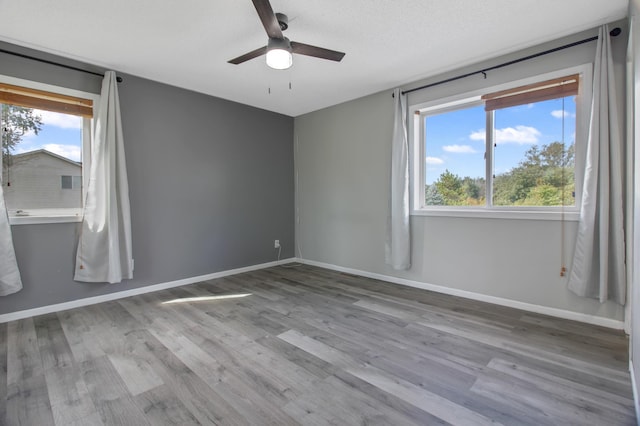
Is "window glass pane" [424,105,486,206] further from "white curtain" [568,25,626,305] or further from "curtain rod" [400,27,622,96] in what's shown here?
"white curtain" [568,25,626,305]

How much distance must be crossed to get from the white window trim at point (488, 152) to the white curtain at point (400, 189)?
Result: 0.09 meters

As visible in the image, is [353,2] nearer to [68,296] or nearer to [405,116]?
[405,116]

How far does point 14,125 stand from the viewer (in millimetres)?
2830

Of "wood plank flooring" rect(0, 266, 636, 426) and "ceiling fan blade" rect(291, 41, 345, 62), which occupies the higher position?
"ceiling fan blade" rect(291, 41, 345, 62)

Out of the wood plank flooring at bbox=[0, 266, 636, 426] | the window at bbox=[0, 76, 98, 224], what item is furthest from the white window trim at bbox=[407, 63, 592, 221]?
the window at bbox=[0, 76, 98, 224]

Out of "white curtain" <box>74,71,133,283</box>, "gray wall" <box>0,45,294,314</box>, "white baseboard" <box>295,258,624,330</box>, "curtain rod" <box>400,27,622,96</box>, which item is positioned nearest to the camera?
"curtain rod" <box>400,27,622,96</box>

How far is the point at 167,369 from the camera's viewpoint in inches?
76.5

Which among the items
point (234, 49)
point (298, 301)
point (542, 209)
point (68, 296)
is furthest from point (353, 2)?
point (68, 296)

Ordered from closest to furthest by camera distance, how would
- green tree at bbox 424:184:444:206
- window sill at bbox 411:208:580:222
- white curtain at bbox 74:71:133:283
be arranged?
window sill at bbox 411:208:580:222 < white curtain at bbox 74:71:133:283 < green tree at bbox 424:184:444:206

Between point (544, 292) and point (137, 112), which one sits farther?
point (137, 112)

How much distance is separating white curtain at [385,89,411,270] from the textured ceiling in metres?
0.44

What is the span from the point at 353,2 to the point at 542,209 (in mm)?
2477

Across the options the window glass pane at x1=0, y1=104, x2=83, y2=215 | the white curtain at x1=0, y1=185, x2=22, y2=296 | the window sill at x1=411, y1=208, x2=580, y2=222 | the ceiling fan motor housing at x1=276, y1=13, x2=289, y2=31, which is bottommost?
the white curtain at x1=0, y1=185, x2=22, y2=296

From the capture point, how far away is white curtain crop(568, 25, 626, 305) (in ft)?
7.80
